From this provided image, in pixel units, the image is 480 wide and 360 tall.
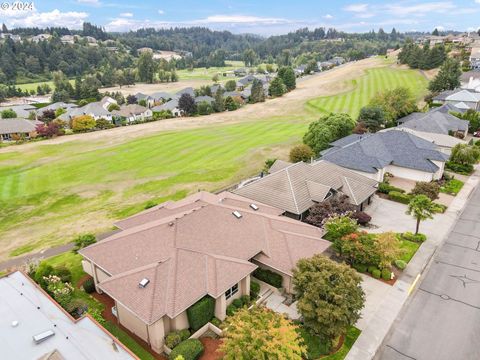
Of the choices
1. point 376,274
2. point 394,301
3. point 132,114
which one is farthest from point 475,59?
point 394,301

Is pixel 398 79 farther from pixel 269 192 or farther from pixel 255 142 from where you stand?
pixel 269 192

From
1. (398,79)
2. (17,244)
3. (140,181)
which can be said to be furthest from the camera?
(398,79)

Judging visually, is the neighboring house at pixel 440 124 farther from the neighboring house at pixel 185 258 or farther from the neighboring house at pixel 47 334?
the neighboring house at pixel 47 334

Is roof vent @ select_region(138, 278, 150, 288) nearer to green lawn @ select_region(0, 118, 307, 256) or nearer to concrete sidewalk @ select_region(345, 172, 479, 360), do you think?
concrete sidewalk @ select_region(345, 172, 479, 360)

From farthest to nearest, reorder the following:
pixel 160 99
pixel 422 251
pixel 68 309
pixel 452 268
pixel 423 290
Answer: pixel 160 99 → pixel 422 251 → pixel 452 268 → pixel 423 290 → pixel 68 309

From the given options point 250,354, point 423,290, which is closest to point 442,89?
point 423,290

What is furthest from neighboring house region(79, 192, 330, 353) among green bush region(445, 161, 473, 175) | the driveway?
green bush region(445, 161, 473, 175)

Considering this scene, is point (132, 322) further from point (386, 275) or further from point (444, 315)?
point (444, 315)

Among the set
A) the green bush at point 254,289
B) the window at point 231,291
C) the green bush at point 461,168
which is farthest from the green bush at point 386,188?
the window at point 231,291
